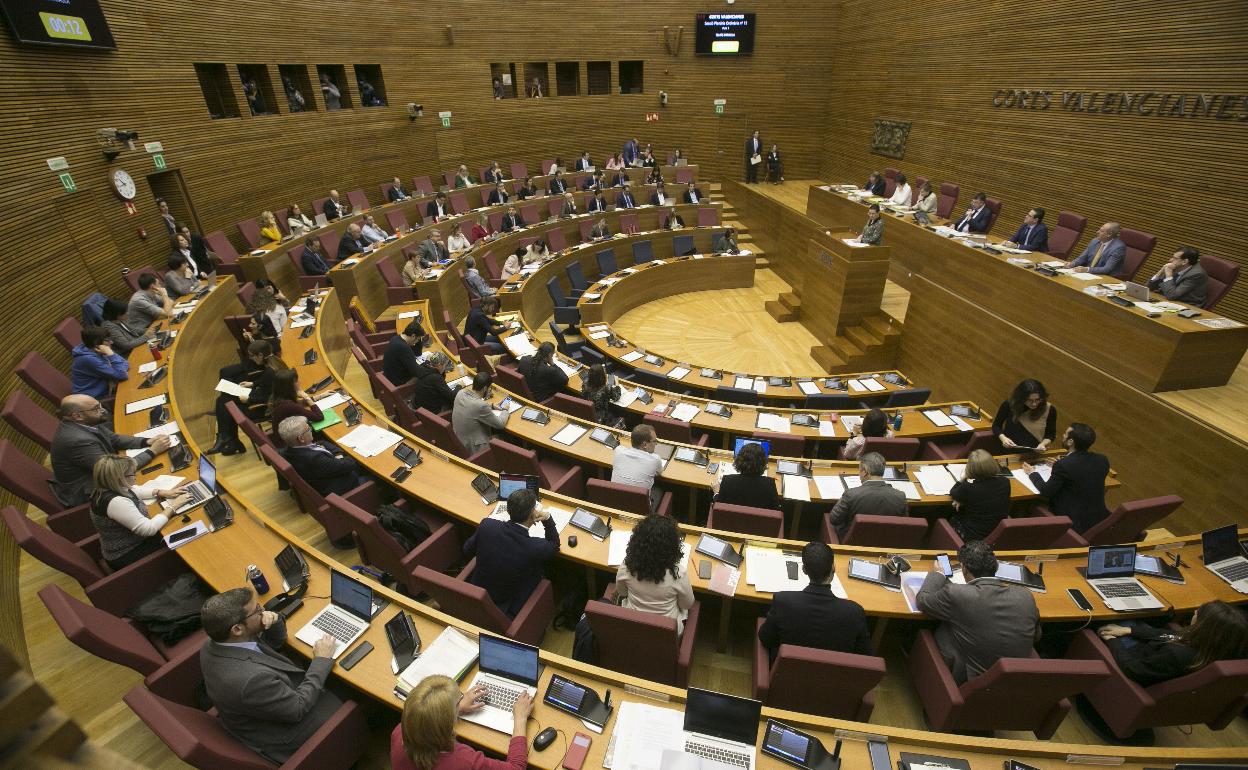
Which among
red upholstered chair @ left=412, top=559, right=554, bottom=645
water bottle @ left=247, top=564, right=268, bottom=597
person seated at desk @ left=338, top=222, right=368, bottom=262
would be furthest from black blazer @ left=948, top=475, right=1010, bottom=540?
person seated at desk @ left=338, top=222, right=368, bottom=262

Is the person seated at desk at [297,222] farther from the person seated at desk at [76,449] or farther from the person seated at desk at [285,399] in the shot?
the person seated at desk at [76,449]

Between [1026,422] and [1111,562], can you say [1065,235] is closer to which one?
[1026,422]

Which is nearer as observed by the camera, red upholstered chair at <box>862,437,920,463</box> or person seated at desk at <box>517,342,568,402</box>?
red upholstered chair at <box>862,437,920,463</box>

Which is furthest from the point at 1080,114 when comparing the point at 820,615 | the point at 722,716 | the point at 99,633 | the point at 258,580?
the point at 99,633

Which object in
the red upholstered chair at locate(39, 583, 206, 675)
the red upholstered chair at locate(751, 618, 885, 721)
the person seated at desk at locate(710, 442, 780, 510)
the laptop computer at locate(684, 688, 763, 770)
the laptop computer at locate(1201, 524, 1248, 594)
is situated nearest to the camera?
the laptop computer at locate(684, 688, 763, 770)

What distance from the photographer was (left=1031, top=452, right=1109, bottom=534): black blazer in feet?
14.1

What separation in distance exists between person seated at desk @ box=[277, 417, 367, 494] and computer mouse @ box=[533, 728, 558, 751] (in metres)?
2.86

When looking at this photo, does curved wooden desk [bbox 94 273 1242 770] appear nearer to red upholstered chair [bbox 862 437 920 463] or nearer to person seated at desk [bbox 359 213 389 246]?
red upholstered chair [bbox 862 437 920 463]

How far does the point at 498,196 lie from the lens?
13711mm

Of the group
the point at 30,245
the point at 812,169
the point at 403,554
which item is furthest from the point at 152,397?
the point at 812,169

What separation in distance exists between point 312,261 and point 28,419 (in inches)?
212

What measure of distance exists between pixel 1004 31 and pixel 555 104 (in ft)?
36.4

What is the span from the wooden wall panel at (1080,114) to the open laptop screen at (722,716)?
8.98 metres

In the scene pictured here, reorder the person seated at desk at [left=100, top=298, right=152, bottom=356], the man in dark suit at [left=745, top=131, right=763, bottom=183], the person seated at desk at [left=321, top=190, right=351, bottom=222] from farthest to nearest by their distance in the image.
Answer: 1. the man in dark suit at [left=745, top=131, right=763, bottom=183]
2. the person seated at desk at [left=321, top=190, right=351, bottom=222]
3. the person seated at desk at [left=100, top=298, right=152, bottom=356]
